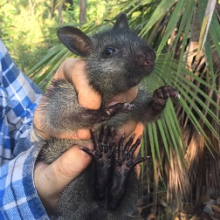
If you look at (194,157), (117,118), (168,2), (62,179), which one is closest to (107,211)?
(62,179)

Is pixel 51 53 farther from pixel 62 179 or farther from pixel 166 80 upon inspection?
pixel 62 179

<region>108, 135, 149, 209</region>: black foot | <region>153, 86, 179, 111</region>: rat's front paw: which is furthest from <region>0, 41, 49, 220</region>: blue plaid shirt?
<region>153, 86, 179, 111</region>: rat's front paw

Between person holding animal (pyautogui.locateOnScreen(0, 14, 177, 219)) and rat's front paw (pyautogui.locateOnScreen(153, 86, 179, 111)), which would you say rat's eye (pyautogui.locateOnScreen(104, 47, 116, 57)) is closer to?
person holding animal (pyautogui.locateOnScreen(0, 14, 177, 219))

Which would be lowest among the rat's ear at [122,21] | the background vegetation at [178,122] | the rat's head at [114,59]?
the background vegetation at [178,122]

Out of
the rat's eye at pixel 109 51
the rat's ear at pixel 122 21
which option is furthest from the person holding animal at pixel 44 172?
the rat's ear at pixel 122 21

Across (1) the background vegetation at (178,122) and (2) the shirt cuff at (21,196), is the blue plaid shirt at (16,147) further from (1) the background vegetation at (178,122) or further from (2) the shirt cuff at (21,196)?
(1) the background vegetation at (178,122)

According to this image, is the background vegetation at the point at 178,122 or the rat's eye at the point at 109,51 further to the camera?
the background vegetation at the point at 178,122
